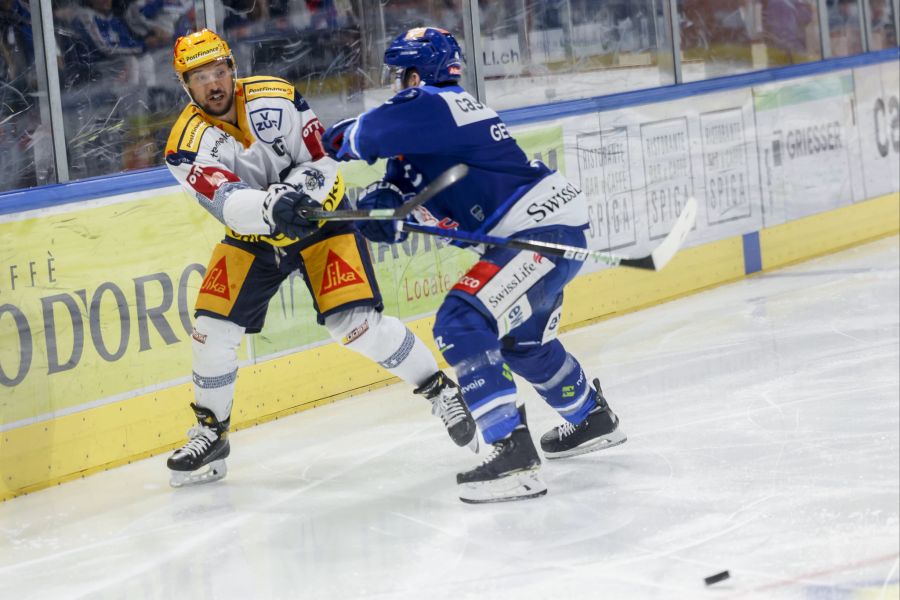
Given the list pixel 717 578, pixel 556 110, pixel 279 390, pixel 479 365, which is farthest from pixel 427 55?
pixel 556 110

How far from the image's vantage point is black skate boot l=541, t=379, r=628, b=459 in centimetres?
391

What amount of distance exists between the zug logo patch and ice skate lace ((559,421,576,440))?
115cm

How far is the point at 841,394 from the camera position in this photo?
14.1 ft

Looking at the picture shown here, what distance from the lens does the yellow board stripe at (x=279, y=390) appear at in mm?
4121

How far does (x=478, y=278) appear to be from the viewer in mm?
3490

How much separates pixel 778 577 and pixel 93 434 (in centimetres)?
232

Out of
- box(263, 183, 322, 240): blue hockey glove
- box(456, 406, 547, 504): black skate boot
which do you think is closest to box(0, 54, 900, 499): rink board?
box(263, 183, 322, 240): blue hockey glove

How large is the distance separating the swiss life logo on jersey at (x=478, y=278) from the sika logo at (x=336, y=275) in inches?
16.8

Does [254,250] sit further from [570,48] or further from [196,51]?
[570,48]

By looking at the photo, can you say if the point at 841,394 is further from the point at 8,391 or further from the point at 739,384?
the point at 8,391

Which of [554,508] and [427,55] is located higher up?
[427,55]

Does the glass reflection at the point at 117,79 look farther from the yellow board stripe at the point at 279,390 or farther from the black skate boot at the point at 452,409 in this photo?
the black skate boot at the point at 452,409

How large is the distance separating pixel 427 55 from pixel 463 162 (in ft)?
0.92

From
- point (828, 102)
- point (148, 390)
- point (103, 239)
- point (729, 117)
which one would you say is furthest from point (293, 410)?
point (828, 102)
